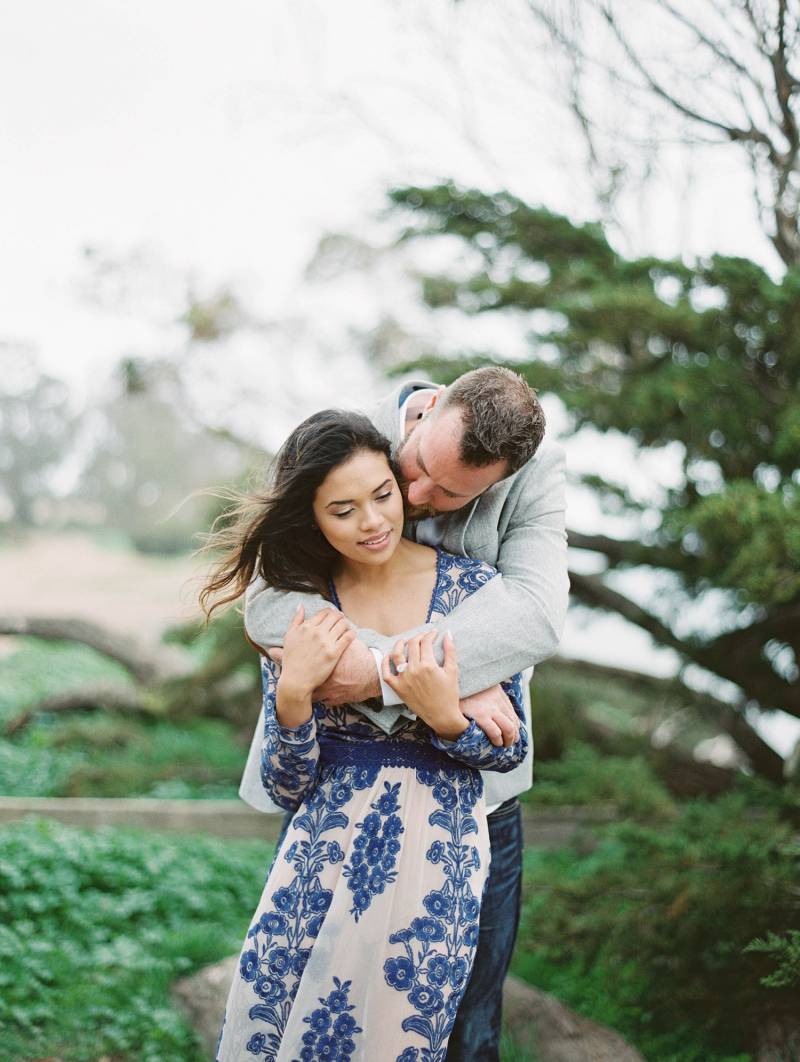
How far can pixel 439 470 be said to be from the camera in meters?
2.14

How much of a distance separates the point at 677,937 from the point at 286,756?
1775 mm

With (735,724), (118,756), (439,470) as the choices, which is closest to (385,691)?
(439,470)

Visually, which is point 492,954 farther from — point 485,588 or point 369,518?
point 369,518

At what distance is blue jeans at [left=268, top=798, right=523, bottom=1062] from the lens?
2393mm

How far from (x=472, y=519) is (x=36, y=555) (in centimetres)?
1585

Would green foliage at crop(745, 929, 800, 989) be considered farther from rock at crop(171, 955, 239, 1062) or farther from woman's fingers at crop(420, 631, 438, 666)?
rock at crop(171, 955, 239, 1062)

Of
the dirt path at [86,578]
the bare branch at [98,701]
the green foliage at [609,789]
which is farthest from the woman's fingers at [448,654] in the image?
the dirt path at [86,578]

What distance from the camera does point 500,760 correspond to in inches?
81.7

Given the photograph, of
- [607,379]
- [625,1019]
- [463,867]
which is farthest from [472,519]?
[607,379]

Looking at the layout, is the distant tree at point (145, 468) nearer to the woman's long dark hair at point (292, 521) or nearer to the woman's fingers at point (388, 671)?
the woman's long dark hair at point (292, 521)

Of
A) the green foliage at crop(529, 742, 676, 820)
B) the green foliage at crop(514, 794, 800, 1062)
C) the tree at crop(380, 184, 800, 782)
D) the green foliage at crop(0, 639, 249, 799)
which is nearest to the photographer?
the green foliage at crop(514, 794, 800, 1062)

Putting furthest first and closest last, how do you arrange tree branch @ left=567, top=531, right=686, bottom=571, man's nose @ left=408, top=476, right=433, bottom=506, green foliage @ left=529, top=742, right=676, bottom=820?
tree branch @ left=567, top=531, right=686, bottom=571
green foliage @ left=529, top=742, right=676, bottom=820
man's nose @ left=408, top=476, right=433, bottom=506

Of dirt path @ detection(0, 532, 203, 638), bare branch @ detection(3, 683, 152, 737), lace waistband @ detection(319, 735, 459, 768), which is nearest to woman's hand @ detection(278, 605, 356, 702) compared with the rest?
lace waistband @ detection(319, 735, 459, 768)

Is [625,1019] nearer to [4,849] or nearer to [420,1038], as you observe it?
[420,1038]
